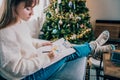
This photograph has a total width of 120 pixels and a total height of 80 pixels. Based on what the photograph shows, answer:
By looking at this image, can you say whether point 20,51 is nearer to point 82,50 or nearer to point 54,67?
point 54,67

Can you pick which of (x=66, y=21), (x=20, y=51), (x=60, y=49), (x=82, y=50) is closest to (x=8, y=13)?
(x=20, y=51)

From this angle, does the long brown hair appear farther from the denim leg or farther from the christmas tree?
the christmas tree

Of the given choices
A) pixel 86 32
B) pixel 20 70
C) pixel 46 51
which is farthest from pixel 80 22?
pixel 20 70

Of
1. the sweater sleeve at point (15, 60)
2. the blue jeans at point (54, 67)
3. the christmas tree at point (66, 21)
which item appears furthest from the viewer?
the christmas tree at point (66, 21)

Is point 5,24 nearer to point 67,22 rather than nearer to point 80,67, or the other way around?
point 80,67

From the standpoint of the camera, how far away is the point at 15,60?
4.66ft

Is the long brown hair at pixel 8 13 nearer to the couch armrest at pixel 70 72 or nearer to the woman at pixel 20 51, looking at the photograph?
the woman at pixel 20 51

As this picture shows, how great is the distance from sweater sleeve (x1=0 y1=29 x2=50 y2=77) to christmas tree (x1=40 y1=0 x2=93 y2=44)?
1640 mm

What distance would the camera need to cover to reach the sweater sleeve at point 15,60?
1406mm

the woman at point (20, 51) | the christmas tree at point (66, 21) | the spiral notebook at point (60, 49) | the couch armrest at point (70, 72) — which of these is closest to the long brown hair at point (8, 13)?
the woman at point (20, 51)

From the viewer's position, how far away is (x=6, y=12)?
1.51 m

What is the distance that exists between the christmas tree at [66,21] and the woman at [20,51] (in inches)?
61.7

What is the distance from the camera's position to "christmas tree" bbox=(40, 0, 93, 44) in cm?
317

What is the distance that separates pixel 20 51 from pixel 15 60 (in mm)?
78
